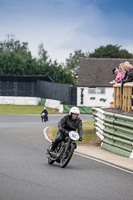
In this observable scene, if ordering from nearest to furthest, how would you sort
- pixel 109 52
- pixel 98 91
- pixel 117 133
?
pixel 117 133 < pixel 98 91 < pixel 109 52

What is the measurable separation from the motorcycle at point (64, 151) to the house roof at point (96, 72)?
62.4 metres

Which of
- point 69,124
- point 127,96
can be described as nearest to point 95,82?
point 127,96

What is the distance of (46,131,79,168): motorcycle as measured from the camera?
567 inches

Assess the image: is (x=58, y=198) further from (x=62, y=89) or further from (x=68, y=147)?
(x=62, y=89)

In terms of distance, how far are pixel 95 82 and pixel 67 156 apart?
211 feet

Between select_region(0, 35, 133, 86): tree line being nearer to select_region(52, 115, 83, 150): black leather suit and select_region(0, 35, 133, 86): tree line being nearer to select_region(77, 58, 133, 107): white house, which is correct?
select_region(77, 58, 133, 107): white house

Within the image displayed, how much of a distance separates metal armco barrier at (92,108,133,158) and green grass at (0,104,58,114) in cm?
4002

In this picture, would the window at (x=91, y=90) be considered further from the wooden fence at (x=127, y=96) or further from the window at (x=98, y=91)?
the wooden fence at (x=127, y=96)

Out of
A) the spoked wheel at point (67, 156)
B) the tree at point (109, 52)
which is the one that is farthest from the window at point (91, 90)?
the spoked wheel at point (67, 156)

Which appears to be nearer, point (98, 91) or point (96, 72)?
point (98, 91)

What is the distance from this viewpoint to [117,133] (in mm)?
19438

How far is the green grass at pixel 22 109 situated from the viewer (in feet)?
203

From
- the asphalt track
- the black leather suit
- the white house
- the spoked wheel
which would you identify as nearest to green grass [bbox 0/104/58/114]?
the white house

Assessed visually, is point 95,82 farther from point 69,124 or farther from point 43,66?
point 69,124
